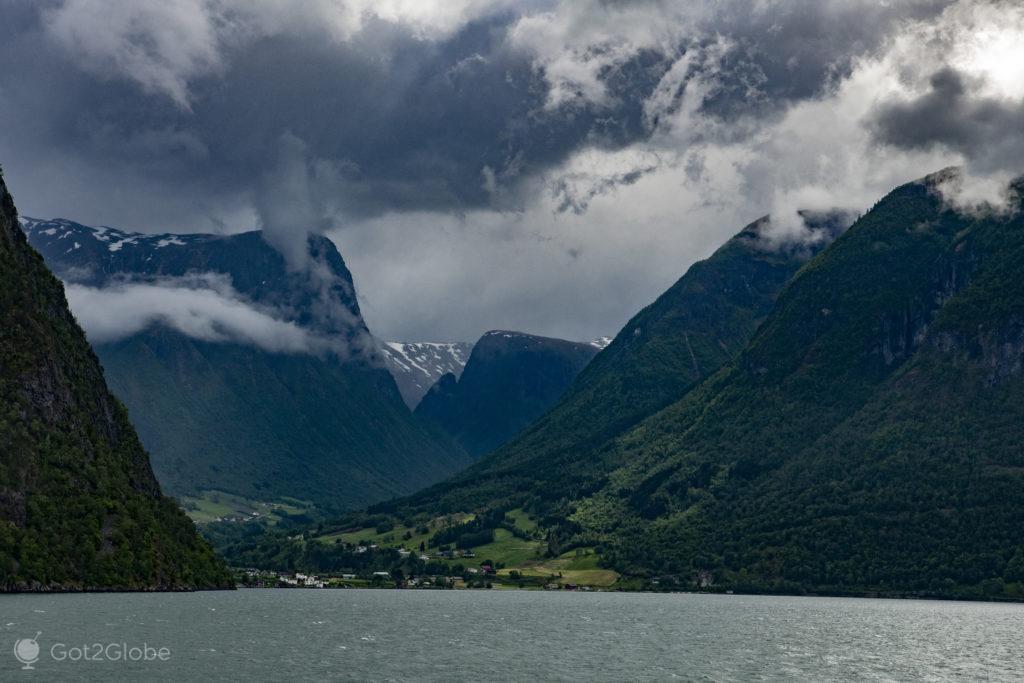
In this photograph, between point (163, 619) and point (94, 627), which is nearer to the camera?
point (94, 627)

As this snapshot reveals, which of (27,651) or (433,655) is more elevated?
(27,651)

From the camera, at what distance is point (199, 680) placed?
12406cm

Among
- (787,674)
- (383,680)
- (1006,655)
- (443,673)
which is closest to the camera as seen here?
(383,680)

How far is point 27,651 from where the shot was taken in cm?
13362

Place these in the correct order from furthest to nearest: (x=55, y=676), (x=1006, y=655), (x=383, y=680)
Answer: (x=1006, y=655) → (x=383, y=680) → (x=55, y=676)

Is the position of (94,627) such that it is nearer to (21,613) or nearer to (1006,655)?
(21,613)

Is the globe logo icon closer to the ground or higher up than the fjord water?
higher up

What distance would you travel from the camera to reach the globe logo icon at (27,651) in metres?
128

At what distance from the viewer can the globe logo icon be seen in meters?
128

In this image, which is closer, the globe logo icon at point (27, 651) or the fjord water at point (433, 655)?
the globe logo icon at point (27, 651)

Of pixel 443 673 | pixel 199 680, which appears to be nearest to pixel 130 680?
pixel 199 680

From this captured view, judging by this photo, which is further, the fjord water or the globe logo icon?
the fjord water

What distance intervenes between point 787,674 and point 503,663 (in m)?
37.4

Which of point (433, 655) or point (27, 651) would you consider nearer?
point (27, 651)
